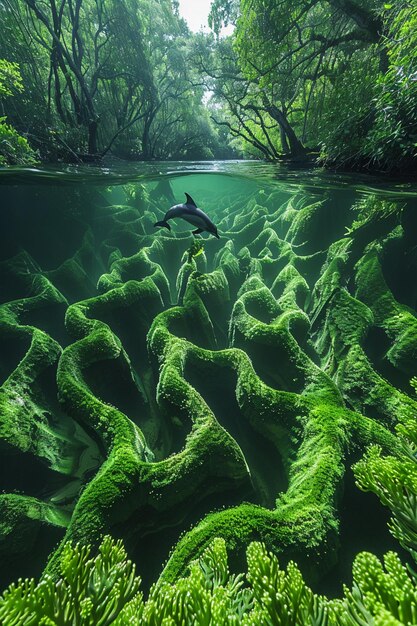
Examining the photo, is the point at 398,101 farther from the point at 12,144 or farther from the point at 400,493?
the point at 12,144

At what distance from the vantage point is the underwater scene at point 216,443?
1.25 metres

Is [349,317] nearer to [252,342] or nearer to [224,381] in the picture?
[252,342]

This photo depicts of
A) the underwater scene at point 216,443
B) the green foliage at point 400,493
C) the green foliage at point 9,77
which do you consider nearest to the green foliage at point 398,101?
the underwater scene at point 216,443

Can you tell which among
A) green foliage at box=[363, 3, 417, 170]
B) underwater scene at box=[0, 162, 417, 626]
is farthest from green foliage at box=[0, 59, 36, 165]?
green foliage at box=[363, 3, 417, 170]

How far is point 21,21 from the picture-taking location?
9.16 metres

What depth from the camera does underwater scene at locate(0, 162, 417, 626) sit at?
1.25 metres

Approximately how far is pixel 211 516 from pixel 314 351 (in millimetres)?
5169

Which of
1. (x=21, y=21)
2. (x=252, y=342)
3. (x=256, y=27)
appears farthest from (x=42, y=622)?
(x=21, y=21)

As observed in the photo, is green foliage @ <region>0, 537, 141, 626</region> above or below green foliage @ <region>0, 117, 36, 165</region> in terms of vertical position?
below

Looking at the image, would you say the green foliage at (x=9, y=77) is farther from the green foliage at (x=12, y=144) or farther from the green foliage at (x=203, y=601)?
the green foliage at (x=203, y=601)

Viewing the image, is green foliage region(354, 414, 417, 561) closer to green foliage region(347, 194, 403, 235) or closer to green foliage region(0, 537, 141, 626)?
green foliage region(0, 537, 141, 626)

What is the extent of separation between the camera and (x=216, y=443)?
3.62 m

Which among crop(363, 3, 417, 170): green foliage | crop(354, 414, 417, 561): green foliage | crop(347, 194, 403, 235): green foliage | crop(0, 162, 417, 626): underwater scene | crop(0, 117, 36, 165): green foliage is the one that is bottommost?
crop(0, 162, 417, 626): underwater scene

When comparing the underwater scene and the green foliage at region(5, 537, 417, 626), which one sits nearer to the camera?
the green foliage at region(5, 537, 417, 626)
